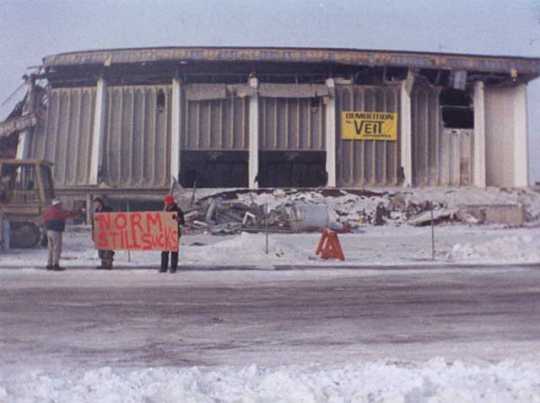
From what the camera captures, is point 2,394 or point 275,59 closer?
point 2,394

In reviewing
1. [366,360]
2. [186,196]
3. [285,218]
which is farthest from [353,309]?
[186,196]

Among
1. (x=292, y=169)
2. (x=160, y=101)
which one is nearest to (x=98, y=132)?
(x=160, y=101)

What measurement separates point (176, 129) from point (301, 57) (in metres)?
7.97

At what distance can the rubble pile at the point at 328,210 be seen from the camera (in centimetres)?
2959

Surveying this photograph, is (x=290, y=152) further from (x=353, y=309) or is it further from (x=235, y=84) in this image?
(x=353, y=309)

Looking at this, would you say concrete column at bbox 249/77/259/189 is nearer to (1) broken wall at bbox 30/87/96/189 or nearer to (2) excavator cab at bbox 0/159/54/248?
(1) broken wall at bbox 30/87/96/189

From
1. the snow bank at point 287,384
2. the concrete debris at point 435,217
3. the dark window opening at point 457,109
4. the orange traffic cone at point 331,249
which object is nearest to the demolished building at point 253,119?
the dark window opening at point 457,109

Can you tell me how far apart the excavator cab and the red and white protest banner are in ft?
18.8

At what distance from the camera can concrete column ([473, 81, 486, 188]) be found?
37.8 meters

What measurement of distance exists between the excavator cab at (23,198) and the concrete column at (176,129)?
1392 cm

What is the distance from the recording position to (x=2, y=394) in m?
5.25

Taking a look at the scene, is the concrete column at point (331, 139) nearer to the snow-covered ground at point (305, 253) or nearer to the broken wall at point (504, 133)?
the broken wall at point (504, 133)

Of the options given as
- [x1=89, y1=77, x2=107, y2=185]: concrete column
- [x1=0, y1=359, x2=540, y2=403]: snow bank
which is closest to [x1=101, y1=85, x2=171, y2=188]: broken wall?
[x1=89, y1=77, x2=107, y2=185]: concrete column

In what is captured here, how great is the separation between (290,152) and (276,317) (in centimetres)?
2769
